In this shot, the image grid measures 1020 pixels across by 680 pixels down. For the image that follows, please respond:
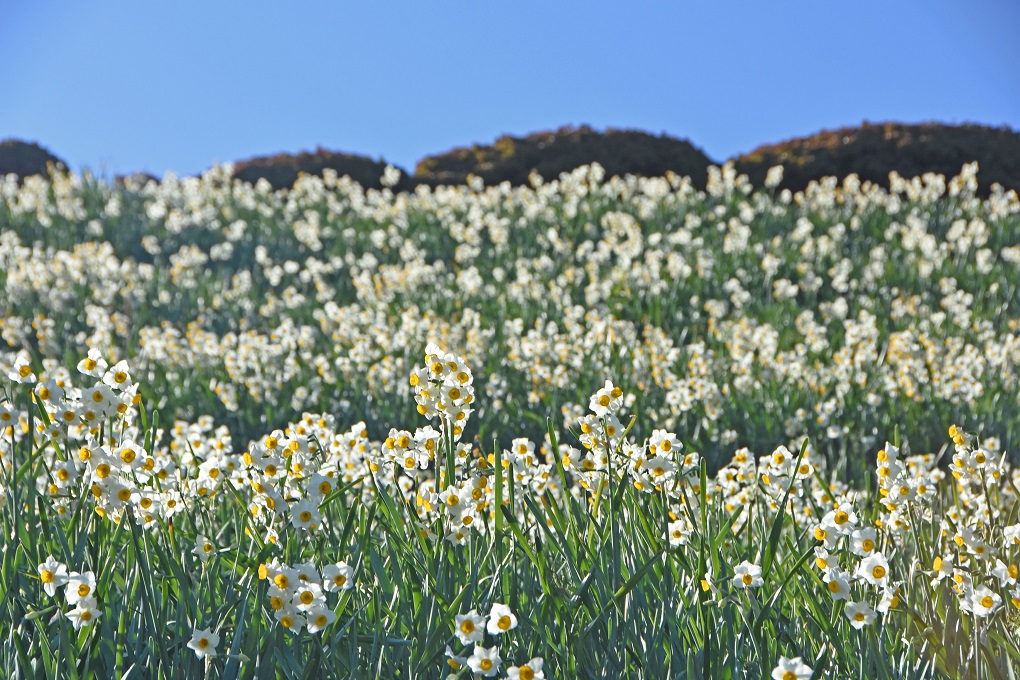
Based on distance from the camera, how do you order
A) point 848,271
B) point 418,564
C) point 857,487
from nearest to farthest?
point 418,564
point 857,487
point 848,271

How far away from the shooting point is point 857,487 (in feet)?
16.3

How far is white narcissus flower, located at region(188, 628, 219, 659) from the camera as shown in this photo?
2016 mm

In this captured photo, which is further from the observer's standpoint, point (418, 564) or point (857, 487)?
point (857, 487)

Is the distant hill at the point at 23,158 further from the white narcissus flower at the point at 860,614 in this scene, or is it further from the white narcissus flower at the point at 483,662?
the white narcissus flower at the point at 860,614

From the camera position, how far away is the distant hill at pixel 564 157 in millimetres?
17969

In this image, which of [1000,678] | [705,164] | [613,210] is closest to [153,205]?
[613,210]

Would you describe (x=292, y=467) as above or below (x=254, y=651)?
above

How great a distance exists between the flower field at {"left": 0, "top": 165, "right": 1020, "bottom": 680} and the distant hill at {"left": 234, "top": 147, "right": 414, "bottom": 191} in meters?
5.68

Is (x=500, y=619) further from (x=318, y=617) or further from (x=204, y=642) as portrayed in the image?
(x=204, y=642)

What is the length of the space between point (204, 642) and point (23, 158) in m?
→ 24.1

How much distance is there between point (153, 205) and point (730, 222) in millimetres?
8079

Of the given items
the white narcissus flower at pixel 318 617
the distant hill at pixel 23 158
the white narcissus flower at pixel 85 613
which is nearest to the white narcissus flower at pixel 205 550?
the white narcissus flower at pixel 85 613

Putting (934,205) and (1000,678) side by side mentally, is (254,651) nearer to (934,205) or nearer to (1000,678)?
(1000,678)

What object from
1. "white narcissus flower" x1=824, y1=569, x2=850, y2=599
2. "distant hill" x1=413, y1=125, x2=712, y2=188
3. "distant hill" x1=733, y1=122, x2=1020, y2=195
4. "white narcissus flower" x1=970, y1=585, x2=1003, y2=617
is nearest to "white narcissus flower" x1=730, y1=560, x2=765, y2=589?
"white narcissus flower" x1=824, y1=569, x2=850, y2=599
